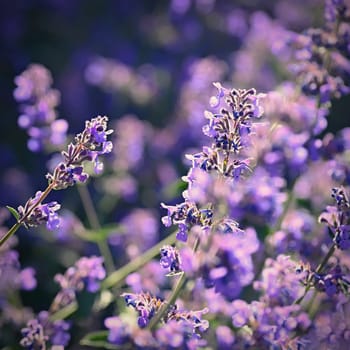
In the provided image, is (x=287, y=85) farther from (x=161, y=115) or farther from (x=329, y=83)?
(x=161, y=115)

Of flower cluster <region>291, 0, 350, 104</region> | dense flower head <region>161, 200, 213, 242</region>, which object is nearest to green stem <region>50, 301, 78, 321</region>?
dense flower head <region>161, 200, 213, 242</region>

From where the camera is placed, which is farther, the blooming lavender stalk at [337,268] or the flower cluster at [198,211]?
the blooming lavender stalk at [337,268]

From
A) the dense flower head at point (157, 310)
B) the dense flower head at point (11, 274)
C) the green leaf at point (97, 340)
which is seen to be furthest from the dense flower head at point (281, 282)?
the dense flower head at point (11, 274)

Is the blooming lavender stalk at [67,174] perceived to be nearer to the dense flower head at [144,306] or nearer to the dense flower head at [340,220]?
the dense flower head at [144,306]

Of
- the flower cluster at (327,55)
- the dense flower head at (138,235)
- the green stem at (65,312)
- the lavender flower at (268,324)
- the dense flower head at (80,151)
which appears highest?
the flower cluster at (327,55)

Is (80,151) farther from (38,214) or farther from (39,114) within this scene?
(39,114)

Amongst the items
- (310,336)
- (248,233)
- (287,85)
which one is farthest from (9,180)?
(310,336)
